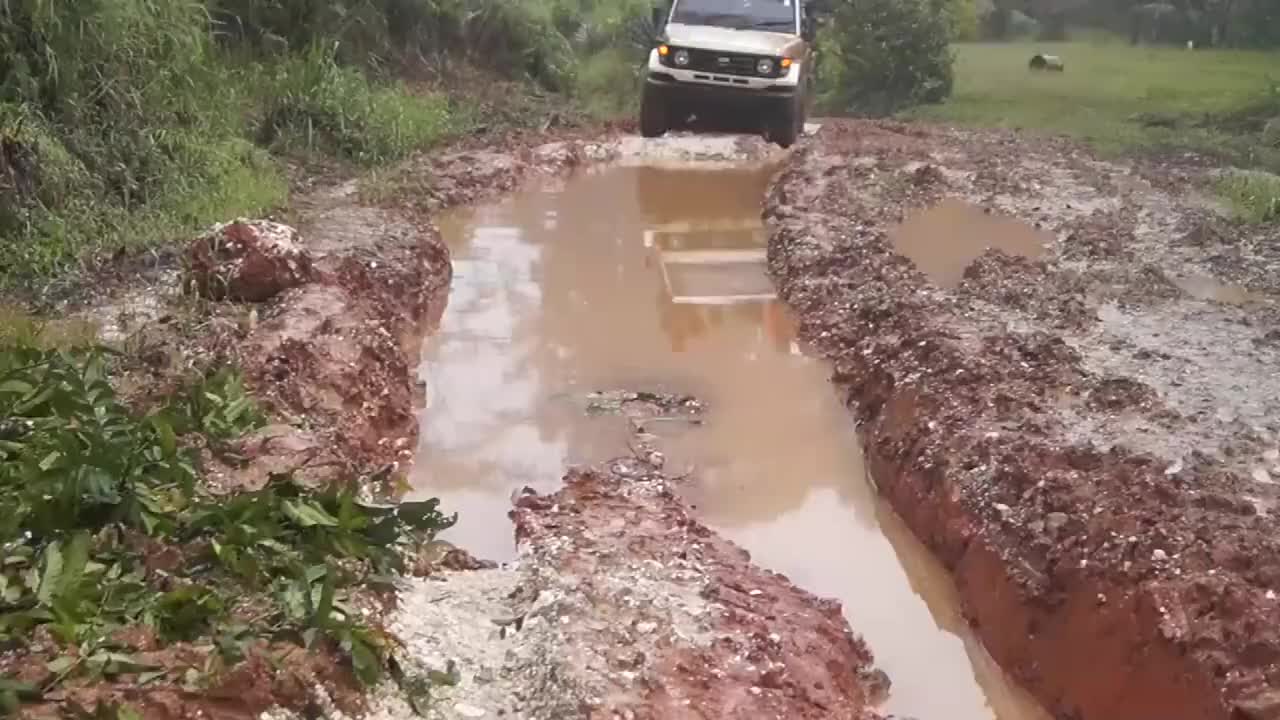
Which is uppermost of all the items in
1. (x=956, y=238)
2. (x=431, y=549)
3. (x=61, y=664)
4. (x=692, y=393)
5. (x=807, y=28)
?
(x=61, y=664)

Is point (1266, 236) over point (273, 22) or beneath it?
beneath

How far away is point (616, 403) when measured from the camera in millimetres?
8492

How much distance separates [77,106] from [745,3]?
28.6ft

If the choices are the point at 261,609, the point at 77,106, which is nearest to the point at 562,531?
the point at 261,609

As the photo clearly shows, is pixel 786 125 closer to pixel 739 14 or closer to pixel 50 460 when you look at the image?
pixel 739 14

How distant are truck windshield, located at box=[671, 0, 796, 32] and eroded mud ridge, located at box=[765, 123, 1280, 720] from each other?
3395mm

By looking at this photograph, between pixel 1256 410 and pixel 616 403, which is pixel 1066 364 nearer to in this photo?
pixel 1256 410

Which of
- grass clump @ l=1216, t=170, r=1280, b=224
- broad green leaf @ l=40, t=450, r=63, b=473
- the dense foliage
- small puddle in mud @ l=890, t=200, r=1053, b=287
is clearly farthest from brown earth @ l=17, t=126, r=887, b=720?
grass clump @ l=1216, t=170, r=1280, b=224

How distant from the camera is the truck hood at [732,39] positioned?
593 inches

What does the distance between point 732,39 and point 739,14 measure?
2.48ft

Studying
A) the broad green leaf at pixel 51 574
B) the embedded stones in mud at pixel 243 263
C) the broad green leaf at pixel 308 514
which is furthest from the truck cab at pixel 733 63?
the broad green leaf at pixel 51 574

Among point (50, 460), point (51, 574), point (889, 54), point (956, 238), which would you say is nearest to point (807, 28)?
point (956, 238)

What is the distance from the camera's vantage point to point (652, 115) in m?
16.3

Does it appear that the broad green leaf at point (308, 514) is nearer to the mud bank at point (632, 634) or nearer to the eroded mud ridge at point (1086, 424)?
the mud bank at point (632, 634)
